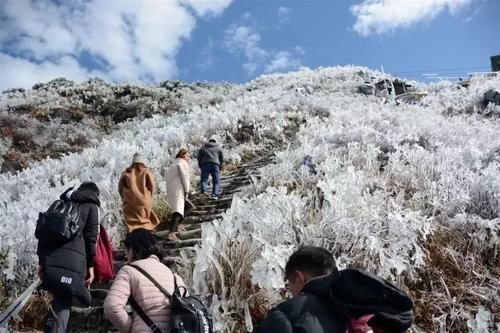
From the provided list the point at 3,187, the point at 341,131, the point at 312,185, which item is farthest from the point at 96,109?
the point at 312,185

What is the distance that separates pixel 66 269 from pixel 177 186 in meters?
3.53

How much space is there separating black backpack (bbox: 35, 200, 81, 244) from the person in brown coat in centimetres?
238

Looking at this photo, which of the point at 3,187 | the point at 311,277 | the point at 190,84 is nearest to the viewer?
the point at 311,277

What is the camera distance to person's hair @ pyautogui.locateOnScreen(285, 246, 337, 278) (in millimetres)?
2361

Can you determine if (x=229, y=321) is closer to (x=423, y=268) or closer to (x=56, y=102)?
(x=423, y=268)

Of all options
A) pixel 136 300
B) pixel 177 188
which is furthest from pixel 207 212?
pixel 136 300

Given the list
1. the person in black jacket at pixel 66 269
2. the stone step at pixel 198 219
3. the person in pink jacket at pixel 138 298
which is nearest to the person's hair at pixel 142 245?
the person in pink jacket at pixel 138 298

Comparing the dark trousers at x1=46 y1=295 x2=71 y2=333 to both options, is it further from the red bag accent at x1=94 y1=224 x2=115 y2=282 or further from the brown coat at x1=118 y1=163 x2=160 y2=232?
the brown coat at x1=118 y1=163 x2=160 y2=232

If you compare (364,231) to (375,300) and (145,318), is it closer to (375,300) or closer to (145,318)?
(145,318)

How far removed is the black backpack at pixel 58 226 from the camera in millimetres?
3888

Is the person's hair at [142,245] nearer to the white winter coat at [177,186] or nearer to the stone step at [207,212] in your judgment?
the white winter coat at [177,186]

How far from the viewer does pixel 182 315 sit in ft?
10.5

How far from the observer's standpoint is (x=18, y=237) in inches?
243

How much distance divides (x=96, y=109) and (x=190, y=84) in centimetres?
1107
